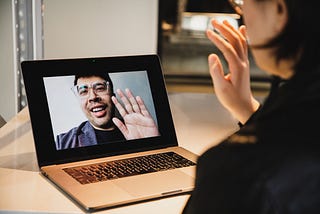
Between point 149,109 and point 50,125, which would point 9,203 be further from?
point 149,109

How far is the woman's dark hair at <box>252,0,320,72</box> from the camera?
1.75 feet

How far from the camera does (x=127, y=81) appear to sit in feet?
3.88

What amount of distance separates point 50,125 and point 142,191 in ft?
0.86

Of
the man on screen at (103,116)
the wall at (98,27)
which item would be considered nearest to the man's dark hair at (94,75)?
the man on screen at (103,116)

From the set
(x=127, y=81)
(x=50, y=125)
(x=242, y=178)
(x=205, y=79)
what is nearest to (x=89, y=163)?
(x=50, y=125)

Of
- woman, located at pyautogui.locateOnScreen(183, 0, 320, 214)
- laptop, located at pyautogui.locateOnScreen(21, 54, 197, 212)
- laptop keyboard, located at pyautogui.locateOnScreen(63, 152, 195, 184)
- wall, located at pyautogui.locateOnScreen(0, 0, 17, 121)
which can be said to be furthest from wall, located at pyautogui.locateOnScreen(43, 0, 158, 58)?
woman, located at pyautogui.locateOnScreen(183, 0, 320, 214)

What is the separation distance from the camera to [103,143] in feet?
3.68

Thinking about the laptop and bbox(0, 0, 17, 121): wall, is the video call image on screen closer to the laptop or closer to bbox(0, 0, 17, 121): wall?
the laptop

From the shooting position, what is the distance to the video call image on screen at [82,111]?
1088 mm

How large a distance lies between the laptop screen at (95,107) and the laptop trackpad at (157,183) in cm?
14

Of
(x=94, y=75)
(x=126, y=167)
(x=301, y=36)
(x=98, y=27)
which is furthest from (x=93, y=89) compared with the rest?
(x=98, y=27)

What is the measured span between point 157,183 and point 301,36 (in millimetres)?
514

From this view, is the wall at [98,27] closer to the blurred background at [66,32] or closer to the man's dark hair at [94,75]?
the blurred background at [66,32]

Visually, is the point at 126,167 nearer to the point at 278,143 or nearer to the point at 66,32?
the point at 278,143
